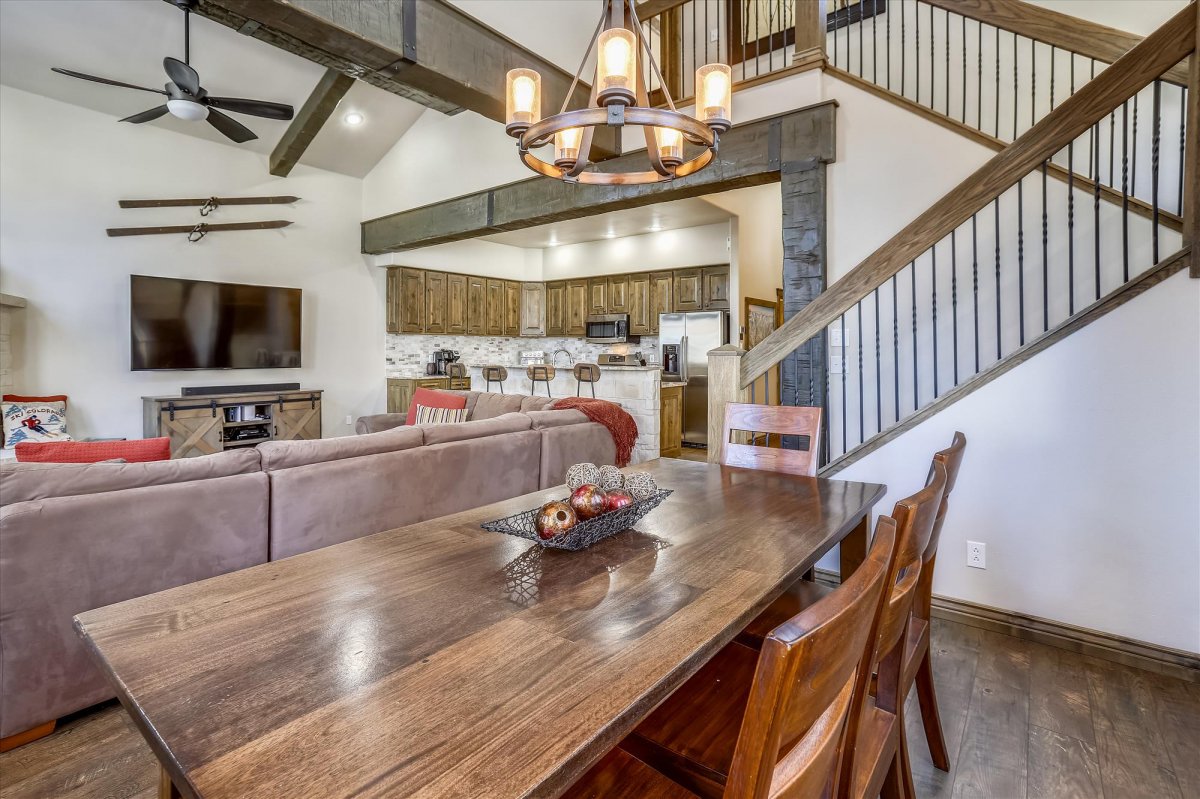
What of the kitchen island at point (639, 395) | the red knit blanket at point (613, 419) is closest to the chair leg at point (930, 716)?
the red knit blanket at point (613, 419)

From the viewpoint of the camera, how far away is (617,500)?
1.42 meters

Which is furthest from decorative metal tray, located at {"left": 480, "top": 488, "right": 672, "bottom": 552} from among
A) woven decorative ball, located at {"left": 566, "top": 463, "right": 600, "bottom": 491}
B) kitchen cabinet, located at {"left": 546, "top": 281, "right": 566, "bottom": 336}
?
kitchen cabinet, located at {"left": 546, "top": 281, "right": 566, "bottom": 336}

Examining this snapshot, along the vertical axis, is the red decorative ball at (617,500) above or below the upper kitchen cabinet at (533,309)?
below

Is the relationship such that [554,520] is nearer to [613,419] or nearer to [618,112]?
[618,112]

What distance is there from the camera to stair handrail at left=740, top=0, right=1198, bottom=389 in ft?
6.90

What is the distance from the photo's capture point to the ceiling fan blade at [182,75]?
3678mm

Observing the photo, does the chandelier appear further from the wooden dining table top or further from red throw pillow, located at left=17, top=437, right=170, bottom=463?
red throw pillow, located at left=17, top=437, right=170, bottom=463

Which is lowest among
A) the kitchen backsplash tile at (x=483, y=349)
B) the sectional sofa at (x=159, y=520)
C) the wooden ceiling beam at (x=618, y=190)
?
the sectional sofa at (x=159, y=520)

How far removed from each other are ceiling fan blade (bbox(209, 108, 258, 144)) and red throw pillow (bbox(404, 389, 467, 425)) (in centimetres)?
230

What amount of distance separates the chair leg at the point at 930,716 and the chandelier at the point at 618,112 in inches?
72.6

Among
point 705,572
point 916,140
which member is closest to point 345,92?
point 916,140

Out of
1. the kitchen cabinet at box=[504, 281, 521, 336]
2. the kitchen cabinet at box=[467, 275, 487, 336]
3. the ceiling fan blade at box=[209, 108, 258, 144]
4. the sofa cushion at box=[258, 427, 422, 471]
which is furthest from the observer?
the kitchen cabinet at box=[504, 281, 521, 336]

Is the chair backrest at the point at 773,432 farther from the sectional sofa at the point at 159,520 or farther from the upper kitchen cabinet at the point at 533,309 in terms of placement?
the upper kitchen cabinet at the point at 533,309

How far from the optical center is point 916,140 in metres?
3.38
